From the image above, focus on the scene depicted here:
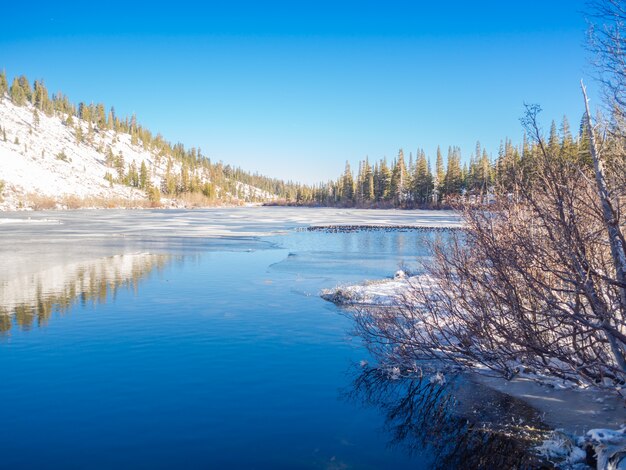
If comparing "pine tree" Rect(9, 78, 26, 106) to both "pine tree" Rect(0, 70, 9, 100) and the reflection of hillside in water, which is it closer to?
"pine tree" Rect(0, 70, 9, 100)

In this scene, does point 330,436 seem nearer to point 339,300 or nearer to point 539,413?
point 539,413

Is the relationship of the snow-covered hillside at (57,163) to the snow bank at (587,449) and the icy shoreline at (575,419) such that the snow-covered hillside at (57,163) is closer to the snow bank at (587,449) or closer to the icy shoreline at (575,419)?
the icy shoreline at (575,419)

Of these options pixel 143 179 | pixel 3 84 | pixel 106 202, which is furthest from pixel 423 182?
pixel 3 84

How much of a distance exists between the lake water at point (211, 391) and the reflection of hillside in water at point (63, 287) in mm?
87

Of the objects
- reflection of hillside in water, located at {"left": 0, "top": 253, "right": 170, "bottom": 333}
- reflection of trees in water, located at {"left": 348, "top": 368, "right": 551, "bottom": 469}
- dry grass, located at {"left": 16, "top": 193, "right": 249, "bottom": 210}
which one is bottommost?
reflection of trees in water, located at {"left": 348, "top": 368, "right": 551, "bottom": 469}

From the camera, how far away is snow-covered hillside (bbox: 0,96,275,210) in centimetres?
9350

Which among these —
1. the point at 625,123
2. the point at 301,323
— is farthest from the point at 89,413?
the point at 625,123

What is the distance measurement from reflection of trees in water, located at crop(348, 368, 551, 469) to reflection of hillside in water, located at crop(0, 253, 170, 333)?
9653 millimetres

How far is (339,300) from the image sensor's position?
1558 centimetres

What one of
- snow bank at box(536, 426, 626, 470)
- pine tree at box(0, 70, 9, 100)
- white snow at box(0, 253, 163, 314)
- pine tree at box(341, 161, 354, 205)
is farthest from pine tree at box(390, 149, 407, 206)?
pine tree at box(0, 70, 9, 100)

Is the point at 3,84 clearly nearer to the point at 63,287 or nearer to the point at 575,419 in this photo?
the point at 63,287

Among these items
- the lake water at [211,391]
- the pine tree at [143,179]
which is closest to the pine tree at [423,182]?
the pine tree at [143,179]

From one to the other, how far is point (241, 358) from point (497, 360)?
526 centimetres

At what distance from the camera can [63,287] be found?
55.6 feet
